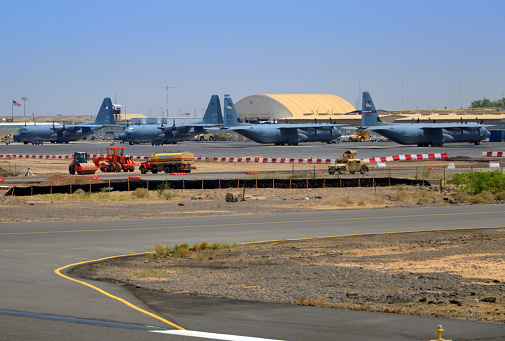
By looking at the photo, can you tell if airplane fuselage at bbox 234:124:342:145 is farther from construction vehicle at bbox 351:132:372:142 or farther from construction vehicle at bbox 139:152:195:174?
construction vehicle at bbox 139:152:195:174

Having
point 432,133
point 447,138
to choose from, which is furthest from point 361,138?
point 432,133

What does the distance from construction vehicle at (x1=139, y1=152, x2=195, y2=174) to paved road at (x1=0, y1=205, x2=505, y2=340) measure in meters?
30.8

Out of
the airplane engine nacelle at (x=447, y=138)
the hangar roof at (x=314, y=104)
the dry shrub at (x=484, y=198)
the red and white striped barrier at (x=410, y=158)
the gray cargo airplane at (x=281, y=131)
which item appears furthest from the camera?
the hangar roof at (x=314, y=104)

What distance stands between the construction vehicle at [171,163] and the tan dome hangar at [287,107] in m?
112

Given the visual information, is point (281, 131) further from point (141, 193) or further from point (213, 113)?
point (141, 193)

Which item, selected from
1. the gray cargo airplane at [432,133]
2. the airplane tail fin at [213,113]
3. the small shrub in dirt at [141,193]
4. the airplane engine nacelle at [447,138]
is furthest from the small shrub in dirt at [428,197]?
the airplane tail fin at [213,113]

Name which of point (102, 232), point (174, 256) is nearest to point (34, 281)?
point (174, 256)

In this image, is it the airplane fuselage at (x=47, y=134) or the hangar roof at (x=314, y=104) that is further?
the hangar roof at (x=314, y=104)

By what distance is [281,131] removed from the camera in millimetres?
105750

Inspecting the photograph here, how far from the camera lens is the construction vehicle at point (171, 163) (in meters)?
56.5

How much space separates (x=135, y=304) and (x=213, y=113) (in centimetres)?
11746

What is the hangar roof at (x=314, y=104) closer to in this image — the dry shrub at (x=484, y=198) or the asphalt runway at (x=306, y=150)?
the asphalt runway at (x=306, y=150)

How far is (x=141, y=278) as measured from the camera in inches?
622

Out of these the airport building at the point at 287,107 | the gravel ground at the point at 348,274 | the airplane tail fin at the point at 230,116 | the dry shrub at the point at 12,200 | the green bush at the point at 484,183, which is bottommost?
the gravel ground at the point at 348,274
